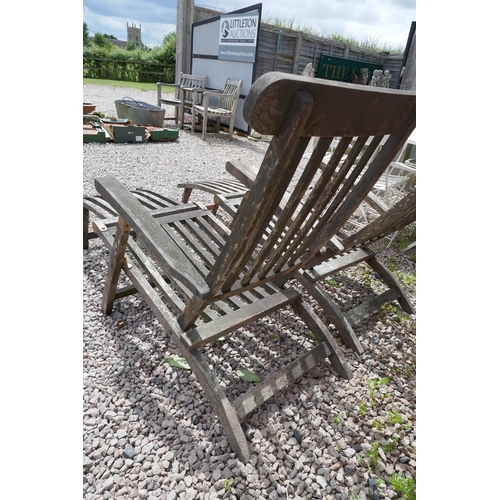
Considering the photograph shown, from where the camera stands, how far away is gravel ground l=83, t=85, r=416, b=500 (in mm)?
1281

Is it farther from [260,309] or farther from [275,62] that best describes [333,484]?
[275,62]

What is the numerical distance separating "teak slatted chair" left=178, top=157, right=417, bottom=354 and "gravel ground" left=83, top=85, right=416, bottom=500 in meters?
0.13

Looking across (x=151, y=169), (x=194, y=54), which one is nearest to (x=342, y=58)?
(x=194, y=54)

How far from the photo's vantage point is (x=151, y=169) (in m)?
4.63

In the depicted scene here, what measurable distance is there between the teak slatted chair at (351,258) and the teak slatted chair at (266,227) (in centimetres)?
19

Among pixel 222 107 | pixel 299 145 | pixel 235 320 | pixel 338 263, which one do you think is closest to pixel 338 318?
pixel 338 263

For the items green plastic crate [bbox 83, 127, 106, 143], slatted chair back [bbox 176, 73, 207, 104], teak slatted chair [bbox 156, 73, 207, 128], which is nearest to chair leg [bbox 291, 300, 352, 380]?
green plastic crate [bbox 83, 127, 106, 143]

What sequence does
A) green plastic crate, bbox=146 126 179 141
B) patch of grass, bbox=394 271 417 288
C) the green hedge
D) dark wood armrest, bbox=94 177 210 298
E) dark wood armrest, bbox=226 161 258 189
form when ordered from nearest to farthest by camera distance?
dark wood armrest, bbox=94 177 210 298 < dark wood armrest, bbox=226 161 258 189 < patch of grass, bbox=394 271 417 288 < green plastic crate, bbox=146 126 179 141 < the green hedge

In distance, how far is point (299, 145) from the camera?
31.9 inches

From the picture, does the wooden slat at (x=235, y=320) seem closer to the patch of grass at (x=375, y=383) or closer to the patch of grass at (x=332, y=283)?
the patch of grass at (x=375, y=383)

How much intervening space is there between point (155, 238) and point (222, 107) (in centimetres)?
700

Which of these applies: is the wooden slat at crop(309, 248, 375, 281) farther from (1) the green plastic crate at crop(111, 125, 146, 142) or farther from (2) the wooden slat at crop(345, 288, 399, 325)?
(1) the green plastic crate at crop(111, 125, 146, 142)

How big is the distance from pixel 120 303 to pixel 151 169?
2.91 metres

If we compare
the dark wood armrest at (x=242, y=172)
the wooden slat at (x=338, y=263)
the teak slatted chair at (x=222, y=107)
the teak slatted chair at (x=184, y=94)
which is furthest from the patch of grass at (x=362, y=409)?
the teak slatted chair at (x=184, y=94)
